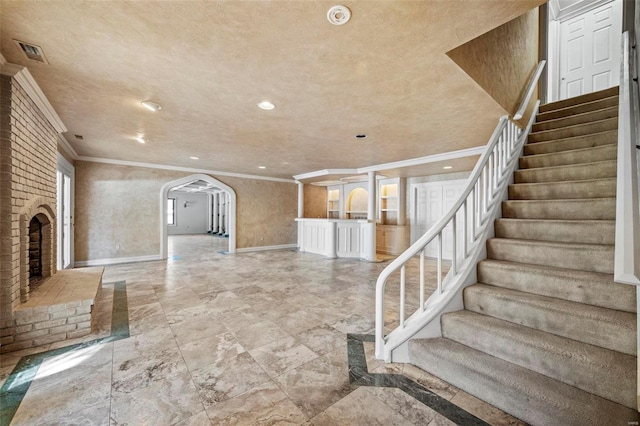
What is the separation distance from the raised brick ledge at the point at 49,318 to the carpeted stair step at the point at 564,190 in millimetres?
Result: 4592

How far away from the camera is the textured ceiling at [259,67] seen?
5.18 feet

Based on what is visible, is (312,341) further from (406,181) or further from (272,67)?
(406,181)

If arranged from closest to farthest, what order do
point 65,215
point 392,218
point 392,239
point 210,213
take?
point 65,215 < point 392,239 < point 392,218 < point 210,213

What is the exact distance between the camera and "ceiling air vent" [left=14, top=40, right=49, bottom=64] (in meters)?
1.90

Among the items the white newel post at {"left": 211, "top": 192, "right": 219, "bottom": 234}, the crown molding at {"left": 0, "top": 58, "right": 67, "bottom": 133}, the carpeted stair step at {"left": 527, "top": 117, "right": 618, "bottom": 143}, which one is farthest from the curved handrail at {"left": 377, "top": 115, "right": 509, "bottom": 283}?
the white newel post at {"left": 211, "top": 192, "right": 219, "bottom": 234}

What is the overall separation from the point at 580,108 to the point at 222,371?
522cm

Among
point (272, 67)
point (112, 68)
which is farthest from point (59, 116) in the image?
point (272, 67)

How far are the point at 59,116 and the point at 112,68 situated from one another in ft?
6.21

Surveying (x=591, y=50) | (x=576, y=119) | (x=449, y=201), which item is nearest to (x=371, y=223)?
(x=449, y=201)

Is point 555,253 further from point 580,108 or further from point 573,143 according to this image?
point 580,108

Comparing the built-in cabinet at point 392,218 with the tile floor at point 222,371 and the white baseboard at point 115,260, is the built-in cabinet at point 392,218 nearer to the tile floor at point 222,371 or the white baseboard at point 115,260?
the tile floor at point 222,371

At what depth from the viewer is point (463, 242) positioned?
237 cm

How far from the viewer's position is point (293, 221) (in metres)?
9.27

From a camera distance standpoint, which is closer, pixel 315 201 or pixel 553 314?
pixel 553 314
